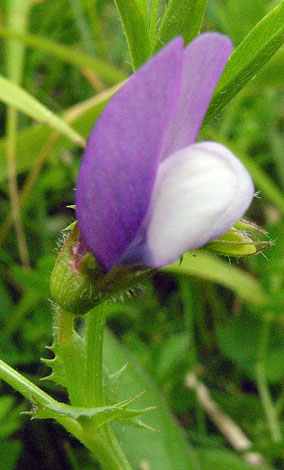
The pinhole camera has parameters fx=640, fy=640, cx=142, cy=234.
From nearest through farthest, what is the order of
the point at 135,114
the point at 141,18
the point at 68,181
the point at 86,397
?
the point at 135,114, the point at 141,18, the point at 86,397, the point at 68,181

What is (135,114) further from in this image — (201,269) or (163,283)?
(163,283)

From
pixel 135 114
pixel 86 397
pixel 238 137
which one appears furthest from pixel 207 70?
pixel 238 137

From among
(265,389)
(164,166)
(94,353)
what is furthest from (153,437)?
(164,166)

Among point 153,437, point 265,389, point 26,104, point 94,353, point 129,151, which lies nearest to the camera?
point 129,151

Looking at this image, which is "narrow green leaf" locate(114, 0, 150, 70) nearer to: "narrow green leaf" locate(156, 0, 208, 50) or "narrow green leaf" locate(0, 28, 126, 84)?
"narrow green leaf" locate(156, 0, 208, 50)

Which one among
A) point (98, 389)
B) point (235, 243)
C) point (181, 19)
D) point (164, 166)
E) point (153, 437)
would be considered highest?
point (181, 19)

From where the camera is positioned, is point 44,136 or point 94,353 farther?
point 44,136

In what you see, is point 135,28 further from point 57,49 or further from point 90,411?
point 57,49

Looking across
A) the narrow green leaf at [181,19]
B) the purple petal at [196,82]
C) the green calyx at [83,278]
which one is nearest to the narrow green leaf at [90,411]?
the green calyx at [83,278]
